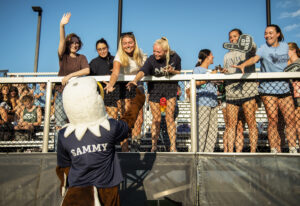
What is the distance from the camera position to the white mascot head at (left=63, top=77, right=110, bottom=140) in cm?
235

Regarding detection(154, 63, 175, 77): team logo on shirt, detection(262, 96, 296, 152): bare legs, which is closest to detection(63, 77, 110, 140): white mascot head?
detection(154, 63, 175, 77): team logo on shirt

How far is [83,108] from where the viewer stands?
235cm

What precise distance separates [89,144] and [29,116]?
3735mm

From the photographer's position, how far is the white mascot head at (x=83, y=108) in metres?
2.35

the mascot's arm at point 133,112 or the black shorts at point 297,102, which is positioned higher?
the black shorts at point 297,102

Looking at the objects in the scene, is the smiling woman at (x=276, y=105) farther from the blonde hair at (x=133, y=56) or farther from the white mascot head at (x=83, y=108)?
the white mascot head at (x=83, y=108)

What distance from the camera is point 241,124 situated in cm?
453

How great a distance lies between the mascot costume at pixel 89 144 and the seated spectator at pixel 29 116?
10.2 feet

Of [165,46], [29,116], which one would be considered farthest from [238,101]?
[29,116]

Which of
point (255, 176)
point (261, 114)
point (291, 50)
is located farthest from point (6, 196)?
point (261, 114)

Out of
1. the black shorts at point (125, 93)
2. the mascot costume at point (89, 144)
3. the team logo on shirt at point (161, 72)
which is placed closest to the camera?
the mascot costume at point (89, 144)

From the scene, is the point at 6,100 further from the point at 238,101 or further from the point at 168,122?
the point at 238,101

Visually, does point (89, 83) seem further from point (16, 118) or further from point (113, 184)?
point (16, 118)

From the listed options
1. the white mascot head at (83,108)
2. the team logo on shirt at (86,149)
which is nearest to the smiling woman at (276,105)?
the white mascot head at (83,108)
